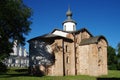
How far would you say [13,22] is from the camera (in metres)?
31.1

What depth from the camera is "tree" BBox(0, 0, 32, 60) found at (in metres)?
28.6

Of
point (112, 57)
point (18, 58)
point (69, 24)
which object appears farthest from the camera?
point (18, 58)

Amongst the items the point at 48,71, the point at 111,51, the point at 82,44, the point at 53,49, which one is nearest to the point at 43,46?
the point at 53,49

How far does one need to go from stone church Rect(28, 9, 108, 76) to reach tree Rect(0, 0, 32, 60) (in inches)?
158

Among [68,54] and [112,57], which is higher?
[68,54]

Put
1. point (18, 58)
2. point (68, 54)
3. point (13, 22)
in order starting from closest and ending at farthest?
point (13, 22) < point (68, 54) < point (18, 58)

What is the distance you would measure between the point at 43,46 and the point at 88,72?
924cm

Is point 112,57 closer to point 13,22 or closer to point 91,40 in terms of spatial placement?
point 91,40

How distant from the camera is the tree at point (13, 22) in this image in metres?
28.6

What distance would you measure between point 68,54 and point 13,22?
11.7 meters

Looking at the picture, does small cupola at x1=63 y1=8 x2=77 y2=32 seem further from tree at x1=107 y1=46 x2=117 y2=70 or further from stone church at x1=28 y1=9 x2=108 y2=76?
tree at x1=107 y1=46 x2=117 y2=70

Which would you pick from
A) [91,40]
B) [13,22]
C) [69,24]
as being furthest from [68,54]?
[13,22]

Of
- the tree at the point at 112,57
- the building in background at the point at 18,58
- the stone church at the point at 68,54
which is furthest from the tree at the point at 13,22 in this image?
the tree at the point at 112,57

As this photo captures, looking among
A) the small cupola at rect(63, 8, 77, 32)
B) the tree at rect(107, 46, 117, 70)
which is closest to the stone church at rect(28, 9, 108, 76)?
the small cupola at rect(63, 8, 77, 32)
